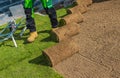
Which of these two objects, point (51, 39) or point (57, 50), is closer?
point (57, 50)

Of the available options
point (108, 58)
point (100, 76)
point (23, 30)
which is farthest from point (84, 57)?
point (23, 30)

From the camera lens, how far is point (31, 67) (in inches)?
222

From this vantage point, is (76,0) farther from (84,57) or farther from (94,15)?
(84,57)

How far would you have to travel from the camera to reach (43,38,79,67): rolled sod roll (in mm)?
5438

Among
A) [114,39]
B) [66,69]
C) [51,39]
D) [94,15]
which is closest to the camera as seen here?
[66,69]

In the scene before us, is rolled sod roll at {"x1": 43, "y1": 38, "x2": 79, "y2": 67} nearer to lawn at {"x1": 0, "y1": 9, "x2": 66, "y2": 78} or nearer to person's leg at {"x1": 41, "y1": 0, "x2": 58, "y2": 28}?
lawn at {"x1": 0, "y1": 9, "x2": 66, "y2": 78}

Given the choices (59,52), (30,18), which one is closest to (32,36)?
(30,18)

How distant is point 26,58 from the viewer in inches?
240

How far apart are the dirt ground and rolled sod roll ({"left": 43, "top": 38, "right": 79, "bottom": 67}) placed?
0.10 metres

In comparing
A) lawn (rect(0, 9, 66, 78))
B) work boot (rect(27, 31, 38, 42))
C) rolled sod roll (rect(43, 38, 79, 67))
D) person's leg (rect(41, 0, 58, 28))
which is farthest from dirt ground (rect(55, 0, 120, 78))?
work boot (rect(27, 31, 38, 42))

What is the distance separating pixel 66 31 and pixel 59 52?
3.97 ft

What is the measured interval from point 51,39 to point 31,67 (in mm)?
1346

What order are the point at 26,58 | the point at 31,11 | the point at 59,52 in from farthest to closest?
the point at 31,11 < the point at 26,58 < the point at 59,52

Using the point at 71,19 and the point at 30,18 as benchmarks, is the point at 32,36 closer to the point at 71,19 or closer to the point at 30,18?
the point at 30,18
